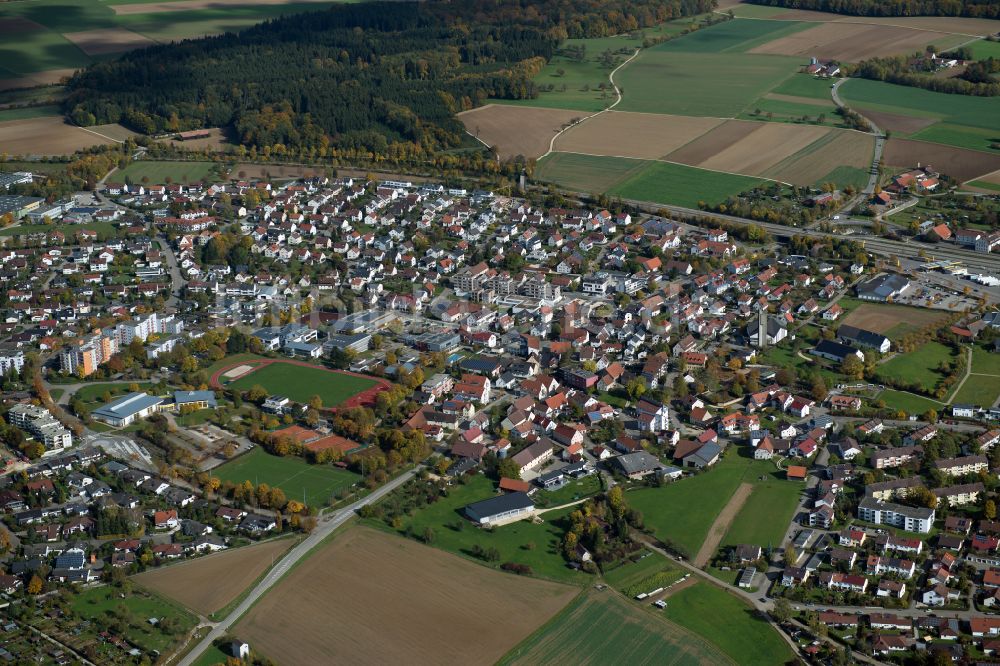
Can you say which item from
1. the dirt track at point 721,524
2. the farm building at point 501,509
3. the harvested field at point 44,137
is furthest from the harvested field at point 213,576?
the harvested field at point 44,137

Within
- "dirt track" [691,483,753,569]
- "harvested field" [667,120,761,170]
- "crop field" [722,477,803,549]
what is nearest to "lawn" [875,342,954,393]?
"crop field" [722,477,803,549]

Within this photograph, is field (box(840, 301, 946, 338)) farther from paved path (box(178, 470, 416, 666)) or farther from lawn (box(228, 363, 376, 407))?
paved path (box(178, 470, 416, 666))

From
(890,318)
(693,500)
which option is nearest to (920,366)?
(890,318)

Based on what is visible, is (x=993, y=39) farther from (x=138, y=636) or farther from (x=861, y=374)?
(x=138, y=636)

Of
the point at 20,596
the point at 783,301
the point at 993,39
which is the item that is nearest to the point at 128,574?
the point at 20,596

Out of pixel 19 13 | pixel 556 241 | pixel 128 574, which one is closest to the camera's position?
pixel 128 574
